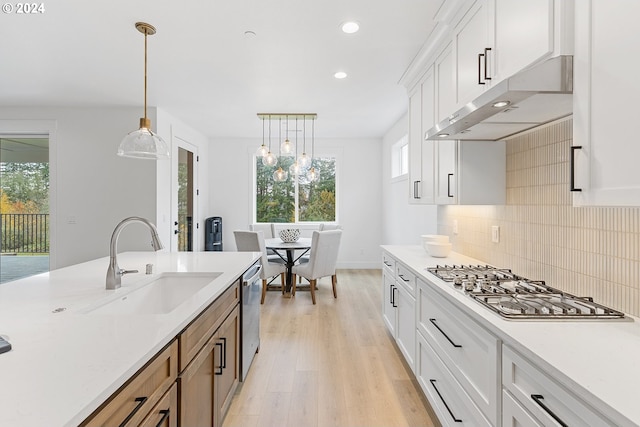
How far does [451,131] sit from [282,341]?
2.33 metres

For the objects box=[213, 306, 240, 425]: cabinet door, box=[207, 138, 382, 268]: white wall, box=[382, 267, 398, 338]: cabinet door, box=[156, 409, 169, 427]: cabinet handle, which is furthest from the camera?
box=[207, 138, 382, 268]: white wall

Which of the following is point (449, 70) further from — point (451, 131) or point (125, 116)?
point (125, 116)

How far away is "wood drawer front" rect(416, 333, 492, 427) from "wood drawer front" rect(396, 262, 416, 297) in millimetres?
312

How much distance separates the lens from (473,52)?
1.90 meters

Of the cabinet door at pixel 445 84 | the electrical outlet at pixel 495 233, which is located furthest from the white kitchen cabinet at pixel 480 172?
the cabinet door at pixel 445 84

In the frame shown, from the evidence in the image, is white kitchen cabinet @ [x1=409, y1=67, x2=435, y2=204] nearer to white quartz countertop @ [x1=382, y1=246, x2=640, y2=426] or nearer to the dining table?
white quartz countertop @ [x1=382, y1=246, x2=640, y2=426]

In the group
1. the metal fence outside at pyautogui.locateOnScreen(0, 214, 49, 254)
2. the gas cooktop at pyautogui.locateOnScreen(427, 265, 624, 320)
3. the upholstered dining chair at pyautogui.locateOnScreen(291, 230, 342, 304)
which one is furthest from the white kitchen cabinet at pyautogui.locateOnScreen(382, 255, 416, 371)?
the metal fence outside at pyautogui.locateOnScreen(0, 214, 49, 254)

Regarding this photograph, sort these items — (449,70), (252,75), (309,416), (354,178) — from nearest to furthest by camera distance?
(309,416)
(449,70)
(252,75)
(354,178)

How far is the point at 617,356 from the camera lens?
3.11 ft

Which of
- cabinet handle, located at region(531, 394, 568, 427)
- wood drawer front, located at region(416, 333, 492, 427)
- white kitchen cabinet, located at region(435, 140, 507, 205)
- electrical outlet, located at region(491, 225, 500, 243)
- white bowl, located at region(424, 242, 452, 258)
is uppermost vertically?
white kitchen cabinet, located at region(435, 140, 507, 205)

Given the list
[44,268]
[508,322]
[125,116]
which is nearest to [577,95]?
[508,322]

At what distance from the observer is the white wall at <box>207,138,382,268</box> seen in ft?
21.6

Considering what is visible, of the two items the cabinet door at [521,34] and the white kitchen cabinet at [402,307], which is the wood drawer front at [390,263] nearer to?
the white kitchen cabinet at [402,307]

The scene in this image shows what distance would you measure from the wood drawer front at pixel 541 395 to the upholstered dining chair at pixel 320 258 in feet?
10.4
